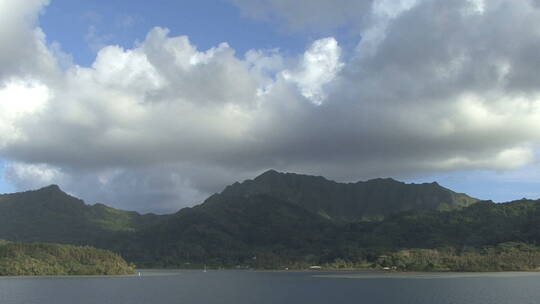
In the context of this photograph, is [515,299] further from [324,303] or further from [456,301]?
[324,303]

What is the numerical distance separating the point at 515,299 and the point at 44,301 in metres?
163

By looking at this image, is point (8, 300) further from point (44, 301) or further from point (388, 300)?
point (388, 300)

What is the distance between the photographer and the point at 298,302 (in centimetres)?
19575

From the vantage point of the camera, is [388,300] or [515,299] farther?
[388,300]

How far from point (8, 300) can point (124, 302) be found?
43.7 metres

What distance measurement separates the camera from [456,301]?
185 meters

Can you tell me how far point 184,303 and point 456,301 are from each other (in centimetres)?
9103

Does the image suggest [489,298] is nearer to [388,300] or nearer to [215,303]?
[388,300]

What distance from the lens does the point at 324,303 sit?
7539 inches

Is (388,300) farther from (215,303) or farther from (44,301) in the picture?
(44,301)

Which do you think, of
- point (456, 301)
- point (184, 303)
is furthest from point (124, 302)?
point (456, 301)

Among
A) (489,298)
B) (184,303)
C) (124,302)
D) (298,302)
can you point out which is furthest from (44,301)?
(489,298)

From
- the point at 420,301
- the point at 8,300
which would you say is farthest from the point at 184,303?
the point at 420,301

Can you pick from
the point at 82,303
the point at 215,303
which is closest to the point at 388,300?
the point at 215,303
